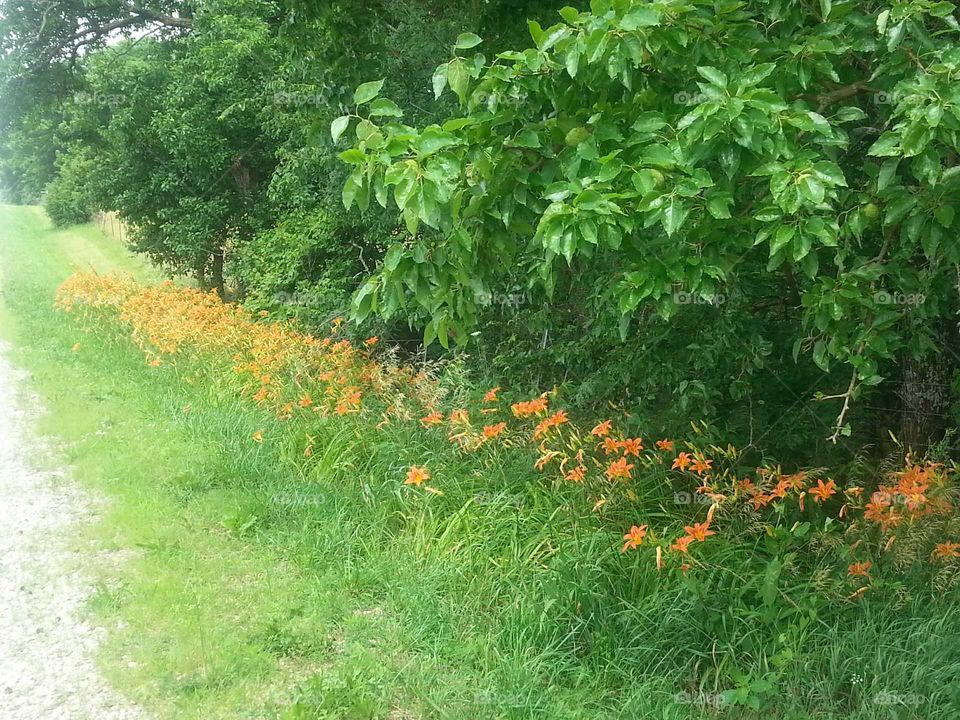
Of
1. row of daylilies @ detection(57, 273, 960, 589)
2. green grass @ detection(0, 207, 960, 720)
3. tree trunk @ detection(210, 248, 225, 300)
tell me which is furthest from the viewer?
tree trunk @ detection(210, 248, 225, 300)

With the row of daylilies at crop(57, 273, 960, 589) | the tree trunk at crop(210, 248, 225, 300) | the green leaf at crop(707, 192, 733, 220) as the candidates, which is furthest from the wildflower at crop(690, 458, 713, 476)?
the tree trunk at crop(210, 248, 225, 300)

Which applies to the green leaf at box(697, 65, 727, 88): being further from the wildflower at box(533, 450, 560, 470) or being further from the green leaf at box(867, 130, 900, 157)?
the wildflower at box(533, 450, 560, 470)

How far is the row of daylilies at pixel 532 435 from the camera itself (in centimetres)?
385

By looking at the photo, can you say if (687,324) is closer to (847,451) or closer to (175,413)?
(847,451)

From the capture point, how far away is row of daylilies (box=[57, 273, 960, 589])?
151 inches

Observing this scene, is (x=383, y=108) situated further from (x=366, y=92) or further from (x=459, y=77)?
(x=459, y=77)

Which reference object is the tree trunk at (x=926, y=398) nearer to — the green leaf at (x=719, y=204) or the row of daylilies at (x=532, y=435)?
the row of daylilies at (x=532, y=435)

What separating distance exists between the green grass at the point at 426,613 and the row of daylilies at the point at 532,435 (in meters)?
0.21

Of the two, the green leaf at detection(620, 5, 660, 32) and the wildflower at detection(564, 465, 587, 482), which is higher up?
the green leaf at detection(620, 5, 660, 32)

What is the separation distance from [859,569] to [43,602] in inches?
155

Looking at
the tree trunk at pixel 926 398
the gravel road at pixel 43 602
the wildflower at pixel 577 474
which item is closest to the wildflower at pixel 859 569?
the wildflower at pixel 577 474

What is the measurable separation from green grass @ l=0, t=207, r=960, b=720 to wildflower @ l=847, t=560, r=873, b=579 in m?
0.14

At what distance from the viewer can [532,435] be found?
5.09 metres

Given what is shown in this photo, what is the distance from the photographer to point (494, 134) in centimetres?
285
